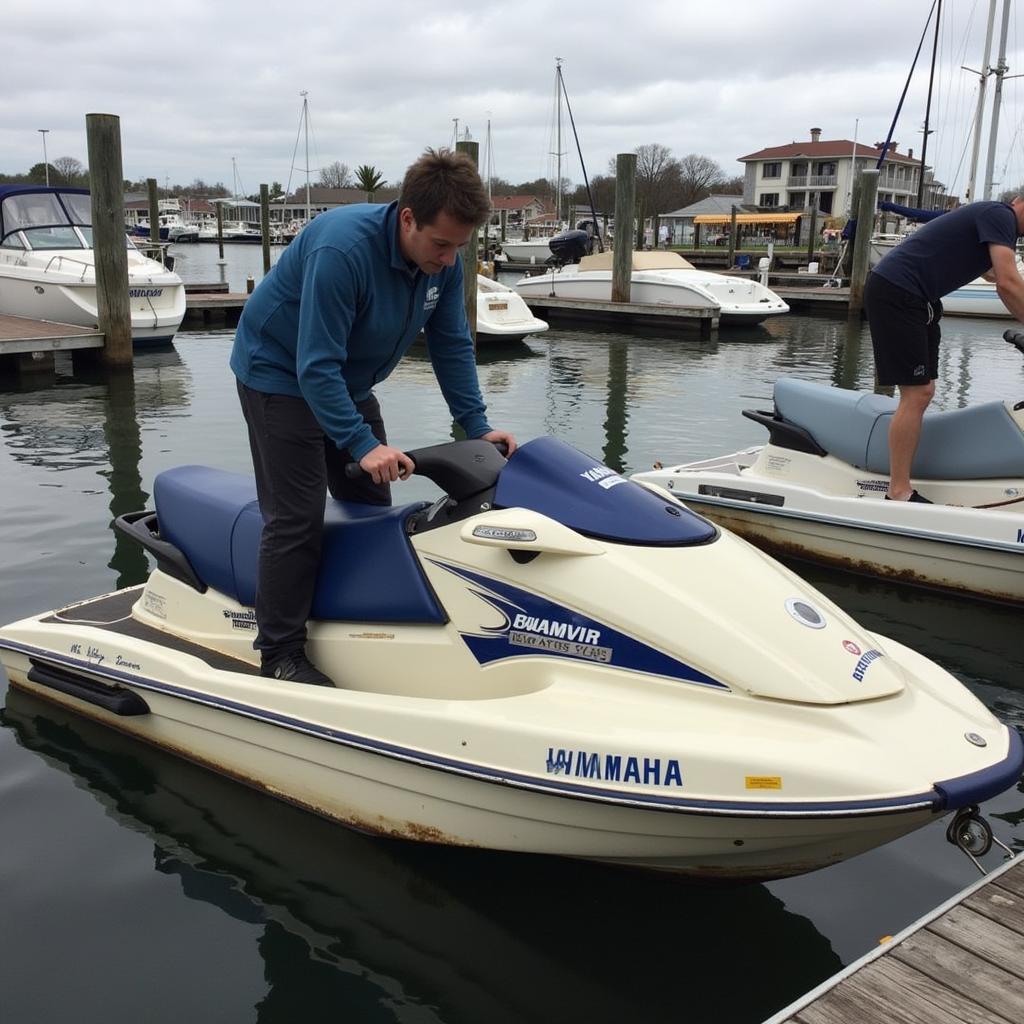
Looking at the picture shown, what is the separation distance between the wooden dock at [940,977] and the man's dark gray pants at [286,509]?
177 cm

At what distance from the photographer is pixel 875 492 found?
572 cm

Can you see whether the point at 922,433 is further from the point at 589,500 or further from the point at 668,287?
the point at 668,287

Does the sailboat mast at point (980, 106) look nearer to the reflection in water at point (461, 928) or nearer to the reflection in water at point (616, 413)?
the reflection in water at point (616, 413)

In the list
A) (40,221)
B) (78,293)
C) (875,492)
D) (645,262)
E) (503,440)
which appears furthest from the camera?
(645,262)

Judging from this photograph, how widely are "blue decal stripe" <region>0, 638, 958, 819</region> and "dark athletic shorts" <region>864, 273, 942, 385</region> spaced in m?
3.17

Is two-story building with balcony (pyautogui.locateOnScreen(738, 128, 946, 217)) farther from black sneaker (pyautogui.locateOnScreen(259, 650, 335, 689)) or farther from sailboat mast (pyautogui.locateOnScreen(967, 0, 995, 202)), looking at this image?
black sneaker (pyautogui.locateOnScreen(259, 650, 335, 689))

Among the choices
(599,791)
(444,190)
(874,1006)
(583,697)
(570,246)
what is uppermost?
(570,246)

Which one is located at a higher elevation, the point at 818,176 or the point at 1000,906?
the point at 818,176

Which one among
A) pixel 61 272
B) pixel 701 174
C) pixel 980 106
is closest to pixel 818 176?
pixel 701 174

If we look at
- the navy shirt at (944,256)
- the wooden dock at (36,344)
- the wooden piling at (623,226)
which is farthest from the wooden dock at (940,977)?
the wooden piling at (623,226)

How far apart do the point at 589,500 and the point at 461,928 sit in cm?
122

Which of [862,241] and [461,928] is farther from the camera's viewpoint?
[862,241]

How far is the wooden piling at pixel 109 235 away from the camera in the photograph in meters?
11.8

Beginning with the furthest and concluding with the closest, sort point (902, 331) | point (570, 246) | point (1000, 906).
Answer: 1. point (570, 246)
2. point (902, 331)
3. point (1000, 906)
